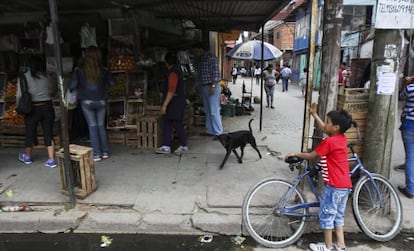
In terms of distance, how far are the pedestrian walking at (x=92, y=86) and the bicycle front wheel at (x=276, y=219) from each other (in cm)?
292

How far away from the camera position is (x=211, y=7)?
705 cm

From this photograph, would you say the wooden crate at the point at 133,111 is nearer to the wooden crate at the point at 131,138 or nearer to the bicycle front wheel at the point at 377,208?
the wooden crate at the point at 131,138

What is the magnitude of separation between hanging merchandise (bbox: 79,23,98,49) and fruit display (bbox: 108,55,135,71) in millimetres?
555

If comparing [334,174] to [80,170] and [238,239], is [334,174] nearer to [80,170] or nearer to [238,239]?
[238,239]

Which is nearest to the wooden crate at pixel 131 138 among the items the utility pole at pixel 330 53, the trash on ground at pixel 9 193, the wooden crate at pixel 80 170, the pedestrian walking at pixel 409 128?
the wooden crate at pixel 80 170

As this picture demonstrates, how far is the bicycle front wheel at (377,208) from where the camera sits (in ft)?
11.7

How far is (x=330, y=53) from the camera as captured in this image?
383 centimetres

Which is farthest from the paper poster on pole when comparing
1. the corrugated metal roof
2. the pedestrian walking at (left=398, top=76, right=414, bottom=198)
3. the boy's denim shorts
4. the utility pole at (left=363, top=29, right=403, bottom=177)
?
the corrugated metal roof

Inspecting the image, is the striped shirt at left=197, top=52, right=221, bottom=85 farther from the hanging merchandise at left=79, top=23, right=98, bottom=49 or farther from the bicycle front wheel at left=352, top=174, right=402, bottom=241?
the bicycle front wheel at left=352, top=174, right=402, bottom=241

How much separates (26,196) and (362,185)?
156 inches

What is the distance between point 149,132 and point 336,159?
384 centimetres

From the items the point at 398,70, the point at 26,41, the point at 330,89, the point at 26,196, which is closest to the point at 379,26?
the point at 398,70

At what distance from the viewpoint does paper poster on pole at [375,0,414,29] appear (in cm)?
362

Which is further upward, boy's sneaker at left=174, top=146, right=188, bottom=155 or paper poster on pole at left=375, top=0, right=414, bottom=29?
paper poster on pole at left=375, top=0, right=414, bottom=29
